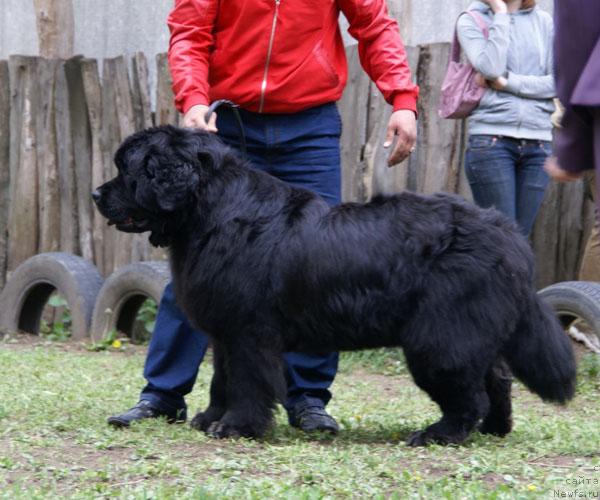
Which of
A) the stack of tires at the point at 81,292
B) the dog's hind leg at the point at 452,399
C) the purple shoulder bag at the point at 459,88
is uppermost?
the purple shoulder bag at the point at 459,88

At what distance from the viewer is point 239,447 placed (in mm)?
4609

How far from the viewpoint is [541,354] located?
484cm

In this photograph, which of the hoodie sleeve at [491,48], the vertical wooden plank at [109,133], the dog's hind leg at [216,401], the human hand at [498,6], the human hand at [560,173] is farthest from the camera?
the vertical wooden plank at [109,133]

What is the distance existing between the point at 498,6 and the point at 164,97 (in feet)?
10.8

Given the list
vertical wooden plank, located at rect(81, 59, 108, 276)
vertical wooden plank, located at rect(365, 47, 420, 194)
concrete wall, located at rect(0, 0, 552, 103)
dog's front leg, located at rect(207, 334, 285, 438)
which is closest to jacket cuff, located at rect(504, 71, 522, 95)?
vertical wooden plank, located at rect(365, 47, 420, 194)

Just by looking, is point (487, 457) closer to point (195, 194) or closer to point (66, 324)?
point (195, 194)

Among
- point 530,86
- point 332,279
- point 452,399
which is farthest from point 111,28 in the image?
point 452,399

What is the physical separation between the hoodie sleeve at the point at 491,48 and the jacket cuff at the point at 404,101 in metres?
1.99

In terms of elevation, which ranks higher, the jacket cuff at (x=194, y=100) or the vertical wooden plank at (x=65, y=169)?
the jacket cuff at (x=194, y=100)

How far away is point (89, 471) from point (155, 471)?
0.77ft

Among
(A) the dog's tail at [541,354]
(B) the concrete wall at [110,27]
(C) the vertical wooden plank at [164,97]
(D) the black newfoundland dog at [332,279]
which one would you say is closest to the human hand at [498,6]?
(D) the black newfoundland dog at [332,279]

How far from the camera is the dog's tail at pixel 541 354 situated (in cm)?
484

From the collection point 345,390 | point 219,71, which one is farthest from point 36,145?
point 219,71

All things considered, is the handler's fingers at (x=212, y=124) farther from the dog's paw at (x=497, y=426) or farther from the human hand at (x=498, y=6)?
the human hand at (x=498, y=6)
